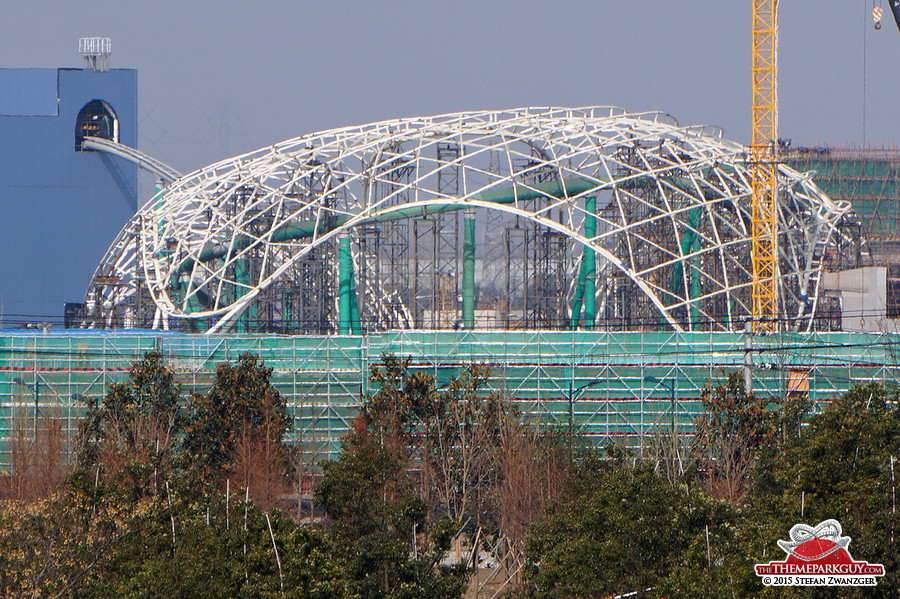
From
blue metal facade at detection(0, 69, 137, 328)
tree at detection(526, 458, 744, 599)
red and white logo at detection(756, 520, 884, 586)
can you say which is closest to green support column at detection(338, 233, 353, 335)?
blue metal facade at detection(0, 69, 137, 328)

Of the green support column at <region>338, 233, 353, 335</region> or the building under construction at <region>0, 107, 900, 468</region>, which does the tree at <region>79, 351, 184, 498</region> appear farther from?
the green support column at <region>338, 233, 353, 335</region>

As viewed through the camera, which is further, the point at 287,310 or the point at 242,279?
the point at 287,310

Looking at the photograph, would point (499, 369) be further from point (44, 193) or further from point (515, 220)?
point (44, 193)

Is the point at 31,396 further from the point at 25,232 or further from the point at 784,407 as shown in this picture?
the point at 25,232

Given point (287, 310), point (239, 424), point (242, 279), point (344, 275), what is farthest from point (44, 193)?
point (239, 424)

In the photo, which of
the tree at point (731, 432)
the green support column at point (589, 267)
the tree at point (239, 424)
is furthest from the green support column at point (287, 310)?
the tree at point (731, 432)

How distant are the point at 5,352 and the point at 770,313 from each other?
28635 mm

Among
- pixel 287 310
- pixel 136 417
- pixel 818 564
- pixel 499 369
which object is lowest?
pixel 136 417

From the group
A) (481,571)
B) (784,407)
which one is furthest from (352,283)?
(784,407)

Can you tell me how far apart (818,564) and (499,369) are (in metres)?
24.0

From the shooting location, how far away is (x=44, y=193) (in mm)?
72875

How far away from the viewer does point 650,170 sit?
4912 centimetres

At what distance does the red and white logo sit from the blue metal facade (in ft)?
206

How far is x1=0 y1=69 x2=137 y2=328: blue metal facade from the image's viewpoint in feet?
Answer: 238
